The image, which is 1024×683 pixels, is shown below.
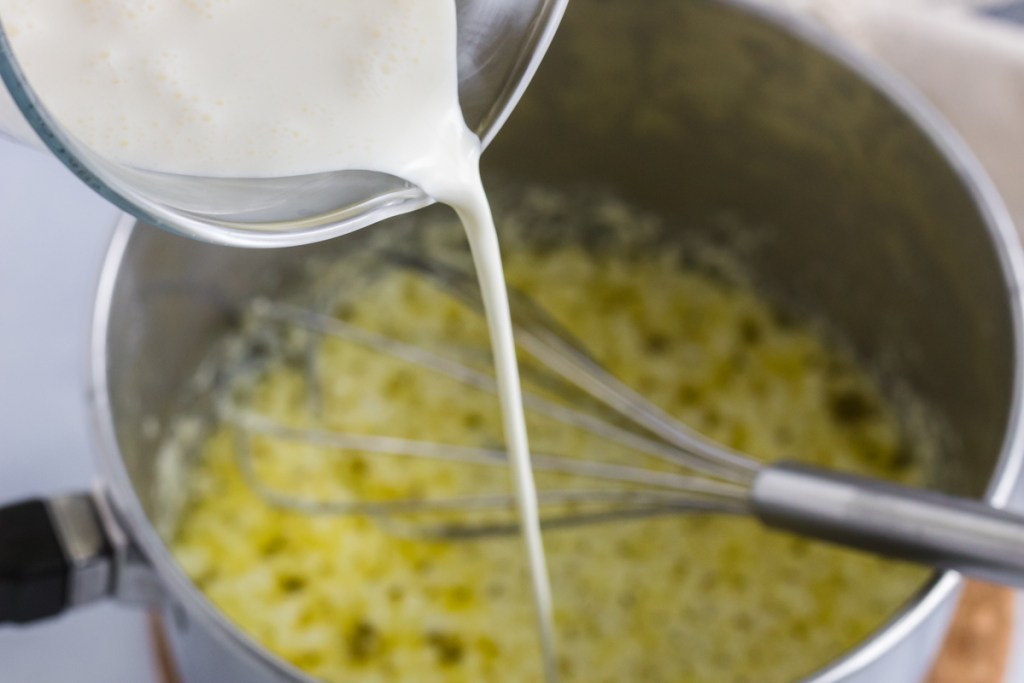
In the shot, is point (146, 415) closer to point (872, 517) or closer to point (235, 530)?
point (235, 530)

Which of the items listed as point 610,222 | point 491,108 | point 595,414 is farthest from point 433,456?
point 491,108

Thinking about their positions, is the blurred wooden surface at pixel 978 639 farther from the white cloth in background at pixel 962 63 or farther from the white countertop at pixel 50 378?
the white countertop at pixel 50 378

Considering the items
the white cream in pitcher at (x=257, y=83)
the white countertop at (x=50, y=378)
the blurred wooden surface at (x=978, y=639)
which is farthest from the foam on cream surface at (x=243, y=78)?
the blurred wooden surface at (x=978, y=639)

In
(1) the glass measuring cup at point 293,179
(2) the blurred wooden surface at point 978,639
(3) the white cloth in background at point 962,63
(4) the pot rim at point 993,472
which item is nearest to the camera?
(1) the glass measuring cup at point 293,179

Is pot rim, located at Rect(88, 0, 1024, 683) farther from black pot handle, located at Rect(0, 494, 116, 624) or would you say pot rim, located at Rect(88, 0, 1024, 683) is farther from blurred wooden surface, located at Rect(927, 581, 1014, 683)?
blurred wooden surface, located at Rect(927, 581, 1014, 683)

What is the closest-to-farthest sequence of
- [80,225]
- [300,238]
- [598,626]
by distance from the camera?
[300,238] < [598,626] < [80,225]

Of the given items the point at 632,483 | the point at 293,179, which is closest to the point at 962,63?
the point at 632,483
